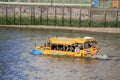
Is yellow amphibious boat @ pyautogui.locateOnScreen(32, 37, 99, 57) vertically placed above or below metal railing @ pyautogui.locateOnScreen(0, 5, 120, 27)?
below

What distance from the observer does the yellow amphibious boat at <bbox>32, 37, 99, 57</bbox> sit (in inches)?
2714

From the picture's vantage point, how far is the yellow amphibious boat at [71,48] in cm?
6894

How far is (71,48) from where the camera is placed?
230 feet

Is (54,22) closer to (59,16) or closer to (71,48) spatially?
(59,16)

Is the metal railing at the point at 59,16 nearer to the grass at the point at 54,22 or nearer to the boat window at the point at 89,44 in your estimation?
the grass at the point at 54,22

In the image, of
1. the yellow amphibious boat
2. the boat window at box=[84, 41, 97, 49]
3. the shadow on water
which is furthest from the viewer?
the boat window at box=[84, 41, 97, 49]

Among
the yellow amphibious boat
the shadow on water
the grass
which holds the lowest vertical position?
the shadow on water

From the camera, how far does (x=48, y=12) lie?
112m

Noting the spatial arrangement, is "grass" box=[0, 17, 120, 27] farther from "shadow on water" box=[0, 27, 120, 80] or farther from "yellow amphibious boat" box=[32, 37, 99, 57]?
"yellow amphibious boat" box=[32, 37, 99, 57]

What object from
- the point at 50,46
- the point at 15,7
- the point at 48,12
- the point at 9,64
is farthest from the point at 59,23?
the point at 9,64

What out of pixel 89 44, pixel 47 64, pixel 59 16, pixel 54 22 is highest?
pixel 59 16

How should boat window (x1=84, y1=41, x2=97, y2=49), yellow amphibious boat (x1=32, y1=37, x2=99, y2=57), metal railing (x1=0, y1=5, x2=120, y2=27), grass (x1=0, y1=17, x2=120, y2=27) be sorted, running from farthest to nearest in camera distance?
A: metal railing (x1=0, y1=5, x2=120, y2=27)
grass (x1=0, y1=17, x2=120, y2=27)
boat window (x1=84, y1=41, x2=97, y2=49)
yellow amphibious boat (x1=32, y1=37, x2=99, y2=57)

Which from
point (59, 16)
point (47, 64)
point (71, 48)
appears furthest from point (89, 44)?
point (59, 16)

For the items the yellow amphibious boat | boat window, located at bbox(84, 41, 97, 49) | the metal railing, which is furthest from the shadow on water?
the metal railing
